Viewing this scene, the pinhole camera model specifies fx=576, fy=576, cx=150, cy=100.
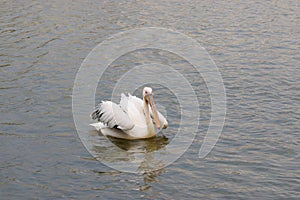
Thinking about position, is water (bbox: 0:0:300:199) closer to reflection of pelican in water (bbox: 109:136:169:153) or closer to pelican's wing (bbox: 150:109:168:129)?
reflection of pelican in water (bbox: 109:136:169:153)

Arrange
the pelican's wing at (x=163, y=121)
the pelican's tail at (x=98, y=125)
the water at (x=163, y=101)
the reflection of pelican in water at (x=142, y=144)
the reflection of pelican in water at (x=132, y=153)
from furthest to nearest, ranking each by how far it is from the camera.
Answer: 1. the pelican's tail at (x=98, y=125)
2. the pelican's wing at (x=163, y=121)
3. the reflection of pelican in water at (x=142, y=144)
4. the reflection of pelican in water at (x=132, y=153)
5. the water at (x=163, y=101)

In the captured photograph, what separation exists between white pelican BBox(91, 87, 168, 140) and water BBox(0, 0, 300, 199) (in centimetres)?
19

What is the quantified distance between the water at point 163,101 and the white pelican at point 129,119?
19 centimetres

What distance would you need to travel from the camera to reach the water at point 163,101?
7.83m

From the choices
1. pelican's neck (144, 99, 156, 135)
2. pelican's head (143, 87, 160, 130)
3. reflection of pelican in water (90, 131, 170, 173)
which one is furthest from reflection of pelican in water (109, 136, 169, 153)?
pelican's head (143, 87, 160, 130)

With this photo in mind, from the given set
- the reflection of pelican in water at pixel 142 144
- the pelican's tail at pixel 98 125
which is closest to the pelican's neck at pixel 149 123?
the reflection of pelican in water at pixel 142 144

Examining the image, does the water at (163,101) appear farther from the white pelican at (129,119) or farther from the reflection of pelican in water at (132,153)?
the white pelican at (129,119)

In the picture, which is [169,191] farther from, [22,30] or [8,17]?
[8,17]

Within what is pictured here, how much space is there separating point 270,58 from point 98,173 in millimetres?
6541

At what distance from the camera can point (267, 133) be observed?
939cm

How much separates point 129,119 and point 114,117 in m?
0.25

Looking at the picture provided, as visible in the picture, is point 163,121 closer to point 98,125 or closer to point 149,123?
point 149,123

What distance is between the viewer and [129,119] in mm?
9516

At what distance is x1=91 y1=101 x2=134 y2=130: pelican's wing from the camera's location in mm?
9438
